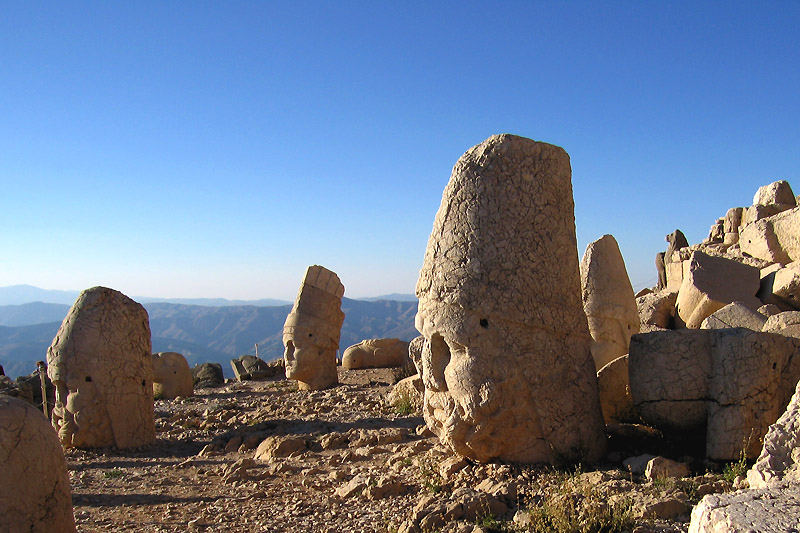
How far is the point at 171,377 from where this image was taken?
13.5 meters

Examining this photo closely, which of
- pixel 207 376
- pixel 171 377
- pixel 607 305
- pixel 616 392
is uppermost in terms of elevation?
pixel 607 305

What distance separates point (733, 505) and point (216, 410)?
9696mm

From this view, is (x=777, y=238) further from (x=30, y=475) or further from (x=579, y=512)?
(x=30, y=475)

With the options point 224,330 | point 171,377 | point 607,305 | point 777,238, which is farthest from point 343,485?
point 224,330

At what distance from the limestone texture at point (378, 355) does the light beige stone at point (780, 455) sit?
12.2 m

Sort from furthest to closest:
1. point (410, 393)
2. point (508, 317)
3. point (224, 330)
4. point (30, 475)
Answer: point (224, 330) < point (410, 393) < point (508, 317) < point (30, 475)

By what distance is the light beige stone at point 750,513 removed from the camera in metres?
2.34

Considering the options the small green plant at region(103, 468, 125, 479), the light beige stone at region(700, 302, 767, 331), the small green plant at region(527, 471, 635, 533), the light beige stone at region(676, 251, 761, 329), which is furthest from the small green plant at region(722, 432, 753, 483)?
the small green plant at region(103, 468, 125, 479)

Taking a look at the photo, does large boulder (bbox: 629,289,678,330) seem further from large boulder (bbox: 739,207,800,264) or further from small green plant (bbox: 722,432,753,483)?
small green plant (bbox: 722,432,753,483)

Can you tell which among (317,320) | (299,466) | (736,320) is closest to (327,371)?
(317,320)

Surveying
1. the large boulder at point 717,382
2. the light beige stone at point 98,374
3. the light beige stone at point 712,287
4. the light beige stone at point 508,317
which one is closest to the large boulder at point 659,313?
the light beige stone at point 712,287

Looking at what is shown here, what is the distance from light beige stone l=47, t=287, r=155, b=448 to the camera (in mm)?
8070

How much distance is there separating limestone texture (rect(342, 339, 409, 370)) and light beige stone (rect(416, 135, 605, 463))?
33.0 feet

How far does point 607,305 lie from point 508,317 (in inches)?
143
